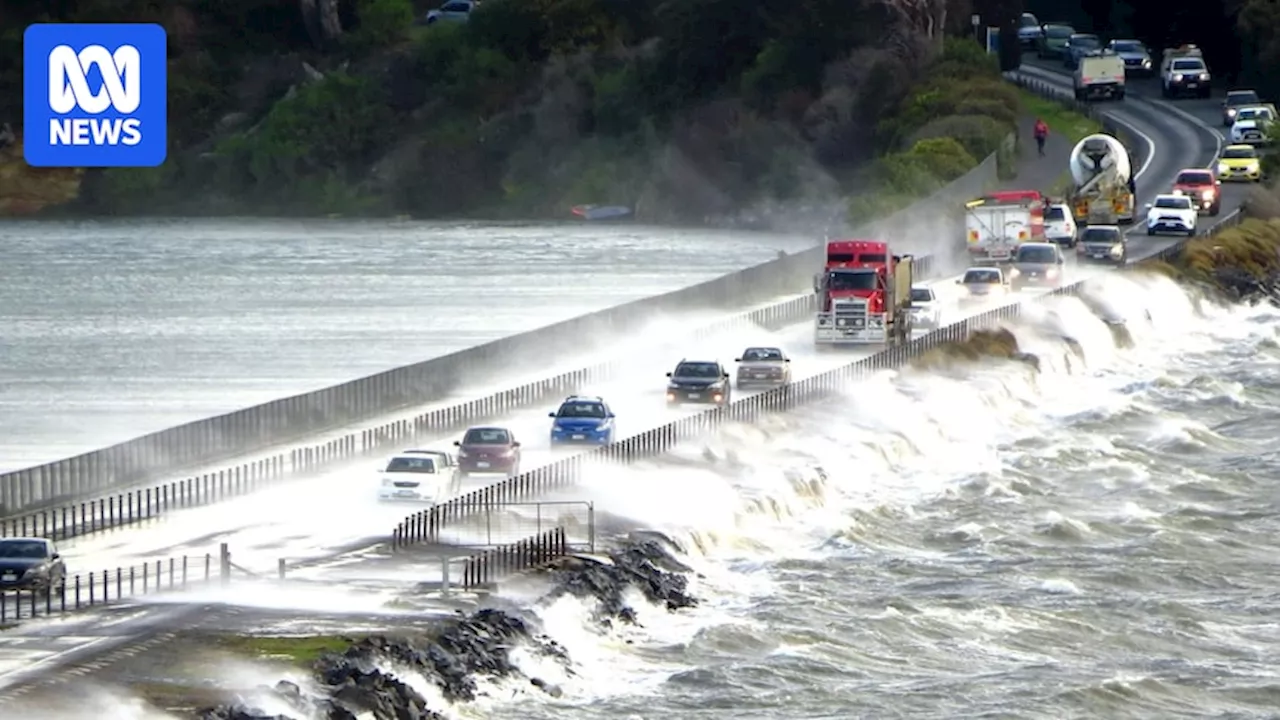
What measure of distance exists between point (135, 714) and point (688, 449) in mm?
27906

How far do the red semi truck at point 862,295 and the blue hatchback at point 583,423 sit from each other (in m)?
18.3

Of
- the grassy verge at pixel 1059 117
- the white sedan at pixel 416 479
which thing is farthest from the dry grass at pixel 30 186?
the white sedan at pixel 416 479

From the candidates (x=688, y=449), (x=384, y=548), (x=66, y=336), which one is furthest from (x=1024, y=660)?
(x=66, y=336)

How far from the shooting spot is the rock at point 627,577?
4988 centimetres

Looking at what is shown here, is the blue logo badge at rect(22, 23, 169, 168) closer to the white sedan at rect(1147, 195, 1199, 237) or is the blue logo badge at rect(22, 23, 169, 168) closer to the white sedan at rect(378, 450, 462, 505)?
the white sedan at rect(378, 450, 462, 505)

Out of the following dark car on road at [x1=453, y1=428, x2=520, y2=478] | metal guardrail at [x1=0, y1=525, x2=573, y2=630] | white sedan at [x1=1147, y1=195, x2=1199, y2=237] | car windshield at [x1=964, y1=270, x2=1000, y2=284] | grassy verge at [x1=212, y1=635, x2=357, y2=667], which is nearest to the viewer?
grassy verge at [x1=212, y1=635, x2=357, y2=667]

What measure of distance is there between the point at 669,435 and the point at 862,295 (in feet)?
62.4

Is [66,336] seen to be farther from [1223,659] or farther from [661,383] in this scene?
[1223,659]

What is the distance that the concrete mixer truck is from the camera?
112038 millimetres

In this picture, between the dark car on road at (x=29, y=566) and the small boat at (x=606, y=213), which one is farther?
the small boat at (x=606, y=213)

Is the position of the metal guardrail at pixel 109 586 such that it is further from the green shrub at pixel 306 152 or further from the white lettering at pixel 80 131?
the green shrub at pixel 306 152

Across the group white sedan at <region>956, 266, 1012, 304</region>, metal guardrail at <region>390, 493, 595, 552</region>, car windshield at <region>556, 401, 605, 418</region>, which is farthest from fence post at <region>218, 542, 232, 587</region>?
white sedan at <region>956, 266, 1012, 304</region>

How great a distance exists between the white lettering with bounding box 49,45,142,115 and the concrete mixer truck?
78666mm

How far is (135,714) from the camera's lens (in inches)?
1542
